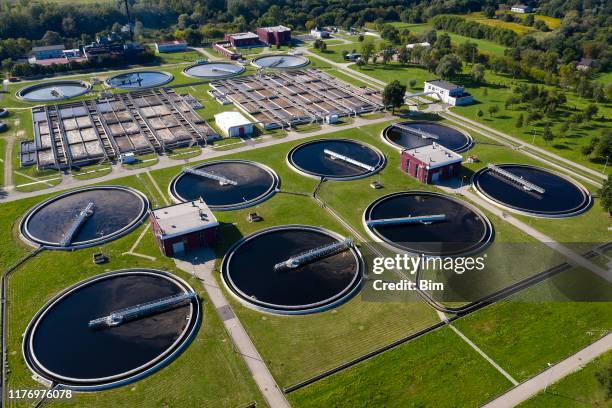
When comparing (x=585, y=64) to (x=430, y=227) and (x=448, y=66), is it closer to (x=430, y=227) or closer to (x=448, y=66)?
(x=448, y=66)

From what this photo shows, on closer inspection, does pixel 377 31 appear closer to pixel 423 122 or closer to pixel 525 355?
pixel 423 122

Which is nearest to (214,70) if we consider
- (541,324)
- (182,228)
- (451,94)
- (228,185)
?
(451,94)

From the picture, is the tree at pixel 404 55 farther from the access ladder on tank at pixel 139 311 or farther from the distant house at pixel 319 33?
the access ladder on tank at pixel 139 311

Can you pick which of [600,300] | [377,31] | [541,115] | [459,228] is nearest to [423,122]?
[541,115]

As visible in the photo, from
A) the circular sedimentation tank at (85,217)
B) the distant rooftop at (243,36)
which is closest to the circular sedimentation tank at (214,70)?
the distant rooftop at (243,36)

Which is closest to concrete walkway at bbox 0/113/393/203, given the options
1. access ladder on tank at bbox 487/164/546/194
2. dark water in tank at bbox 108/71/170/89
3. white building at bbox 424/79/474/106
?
white building at bbox 424/79/474/106

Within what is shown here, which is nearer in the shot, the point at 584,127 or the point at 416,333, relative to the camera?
the point at 416,333

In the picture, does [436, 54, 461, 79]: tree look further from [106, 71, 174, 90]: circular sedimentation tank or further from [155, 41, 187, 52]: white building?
[155, 41, 187, 52]: white building
